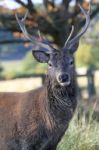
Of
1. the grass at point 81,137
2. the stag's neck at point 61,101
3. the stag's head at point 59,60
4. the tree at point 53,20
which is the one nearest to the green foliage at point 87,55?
the tree at point 53,20

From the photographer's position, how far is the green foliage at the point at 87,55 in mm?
31844

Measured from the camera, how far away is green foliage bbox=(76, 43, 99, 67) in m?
31.8

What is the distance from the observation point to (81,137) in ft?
33.4

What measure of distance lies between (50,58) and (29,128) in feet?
3.33

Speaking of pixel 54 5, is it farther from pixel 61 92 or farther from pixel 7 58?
pixel 7 58

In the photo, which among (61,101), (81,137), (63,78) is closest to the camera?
(63,78)

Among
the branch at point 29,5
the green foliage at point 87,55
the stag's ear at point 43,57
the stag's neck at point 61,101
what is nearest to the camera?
the stag's neck at point 61,101

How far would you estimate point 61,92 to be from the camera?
8781 millimetres

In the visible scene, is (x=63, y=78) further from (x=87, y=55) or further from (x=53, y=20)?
(x=87, y=55)

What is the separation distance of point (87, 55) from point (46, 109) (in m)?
23.4

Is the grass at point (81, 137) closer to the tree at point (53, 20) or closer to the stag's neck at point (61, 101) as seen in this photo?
the stag's neck at point (61, 101)

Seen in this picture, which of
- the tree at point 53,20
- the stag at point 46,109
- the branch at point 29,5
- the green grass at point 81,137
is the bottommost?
the green grass at point 81,137

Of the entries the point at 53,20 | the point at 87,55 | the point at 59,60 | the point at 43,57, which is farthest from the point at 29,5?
the point at 87,55

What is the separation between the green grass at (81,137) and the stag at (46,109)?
125cm
